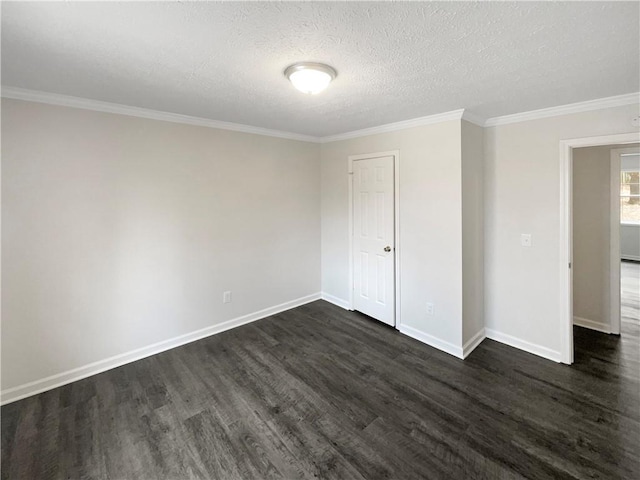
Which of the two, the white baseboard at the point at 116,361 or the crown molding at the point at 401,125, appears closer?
the white baseboard at the point at 116,361

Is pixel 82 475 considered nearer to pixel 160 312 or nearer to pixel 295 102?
pixel 160 312

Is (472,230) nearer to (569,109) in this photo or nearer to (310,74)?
(569,109)

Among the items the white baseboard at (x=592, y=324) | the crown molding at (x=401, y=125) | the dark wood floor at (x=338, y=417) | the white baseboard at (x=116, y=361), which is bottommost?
the dark wood floor at (x=338, y=417)

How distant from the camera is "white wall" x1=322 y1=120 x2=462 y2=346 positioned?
2.93 meters

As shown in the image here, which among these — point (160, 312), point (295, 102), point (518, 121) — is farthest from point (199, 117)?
point (518, 121)

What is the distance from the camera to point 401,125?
3.27 meters

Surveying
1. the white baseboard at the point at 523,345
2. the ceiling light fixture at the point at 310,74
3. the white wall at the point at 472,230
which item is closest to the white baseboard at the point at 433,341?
the white wall at the point at 472,230

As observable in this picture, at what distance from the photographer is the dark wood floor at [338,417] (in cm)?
178

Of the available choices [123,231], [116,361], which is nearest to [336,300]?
[116,361]

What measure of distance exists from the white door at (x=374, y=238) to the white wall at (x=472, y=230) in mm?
801

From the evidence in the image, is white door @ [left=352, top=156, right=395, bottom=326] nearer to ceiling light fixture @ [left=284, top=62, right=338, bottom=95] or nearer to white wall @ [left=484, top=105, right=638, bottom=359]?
white wall @ [left=484, top=105, right=638, bottom=359]

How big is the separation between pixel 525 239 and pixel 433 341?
1.40 m

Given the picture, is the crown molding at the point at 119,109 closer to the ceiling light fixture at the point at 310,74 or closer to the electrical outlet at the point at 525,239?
the ceiling light fixture at the point at 310,74

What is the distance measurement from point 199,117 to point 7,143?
1.51 meters
